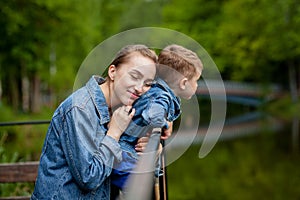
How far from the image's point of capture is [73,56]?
2811 centimetres

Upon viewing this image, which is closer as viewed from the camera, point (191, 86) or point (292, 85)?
point (191, 86)

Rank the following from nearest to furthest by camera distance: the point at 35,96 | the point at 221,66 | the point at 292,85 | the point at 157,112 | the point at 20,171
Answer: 1. the point at 157,112
2. the point at 20,171
3. the point at 35,96
4. the point at 292,85
5. the point at 221,66

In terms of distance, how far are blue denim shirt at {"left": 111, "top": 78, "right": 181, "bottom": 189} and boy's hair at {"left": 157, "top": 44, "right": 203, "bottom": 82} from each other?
4 centimetres

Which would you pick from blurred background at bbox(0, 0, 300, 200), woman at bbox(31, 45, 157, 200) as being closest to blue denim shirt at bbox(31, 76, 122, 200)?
woman at bbox(31, 45, 157, 200)

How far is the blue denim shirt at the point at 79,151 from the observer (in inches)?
79.4

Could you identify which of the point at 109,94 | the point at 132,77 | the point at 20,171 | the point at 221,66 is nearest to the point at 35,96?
the point at 221,66

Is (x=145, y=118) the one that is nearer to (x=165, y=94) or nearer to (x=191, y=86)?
(x=165, y=94)

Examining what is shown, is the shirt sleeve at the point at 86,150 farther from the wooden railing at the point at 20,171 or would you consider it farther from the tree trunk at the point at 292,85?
the tree trunk at the point at 292,85

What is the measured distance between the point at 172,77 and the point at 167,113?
0.16 meters

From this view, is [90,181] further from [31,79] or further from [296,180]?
[31,79]

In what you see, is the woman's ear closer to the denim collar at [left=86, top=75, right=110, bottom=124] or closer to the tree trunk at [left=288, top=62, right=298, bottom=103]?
the denim collar at [left=86, top=75, right=110, bottom=124]

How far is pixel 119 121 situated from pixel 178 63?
0.98 ft

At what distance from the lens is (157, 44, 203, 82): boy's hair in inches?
83.0

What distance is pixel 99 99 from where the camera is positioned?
6.95 feet
